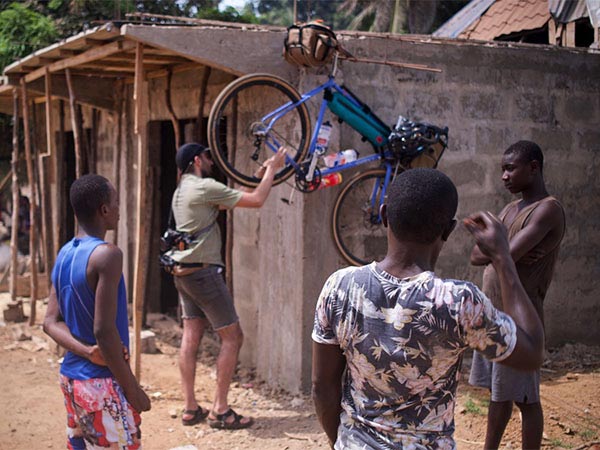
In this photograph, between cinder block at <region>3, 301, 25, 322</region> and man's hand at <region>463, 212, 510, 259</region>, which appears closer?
man's hand at <region>463, 212, 510, 259</region>

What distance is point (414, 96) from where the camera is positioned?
19.9 feet

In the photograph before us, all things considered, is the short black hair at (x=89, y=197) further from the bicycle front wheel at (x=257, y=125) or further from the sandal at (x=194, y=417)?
the sandal at (x=194, y=417)

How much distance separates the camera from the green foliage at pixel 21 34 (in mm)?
12000

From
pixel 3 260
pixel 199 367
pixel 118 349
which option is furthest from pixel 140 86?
pixel 3 260

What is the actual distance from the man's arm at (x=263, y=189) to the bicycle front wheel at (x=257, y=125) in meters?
0.14

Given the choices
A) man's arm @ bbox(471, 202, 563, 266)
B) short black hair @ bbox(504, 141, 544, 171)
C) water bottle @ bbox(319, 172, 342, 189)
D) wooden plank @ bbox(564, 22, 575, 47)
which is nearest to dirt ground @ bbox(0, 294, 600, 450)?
man's arm @ bbox(471, 202, 563, 266)

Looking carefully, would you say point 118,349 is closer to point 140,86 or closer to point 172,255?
point 172,255

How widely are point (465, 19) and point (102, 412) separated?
946 cm

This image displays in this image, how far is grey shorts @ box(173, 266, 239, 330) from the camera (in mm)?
5242

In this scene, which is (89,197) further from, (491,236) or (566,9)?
(566,9)

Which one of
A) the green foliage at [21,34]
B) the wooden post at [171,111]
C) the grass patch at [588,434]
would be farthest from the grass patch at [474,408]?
the green foliage at [21,34]

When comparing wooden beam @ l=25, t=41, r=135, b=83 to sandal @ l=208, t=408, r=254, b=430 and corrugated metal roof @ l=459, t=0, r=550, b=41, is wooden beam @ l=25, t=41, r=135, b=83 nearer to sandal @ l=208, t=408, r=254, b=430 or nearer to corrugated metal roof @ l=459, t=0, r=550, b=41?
sandal @ l=208, t=408, r=254, b=430

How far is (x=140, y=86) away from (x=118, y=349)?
329 centimetres

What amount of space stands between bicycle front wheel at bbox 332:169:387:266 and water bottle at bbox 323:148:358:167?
257 millimetres
